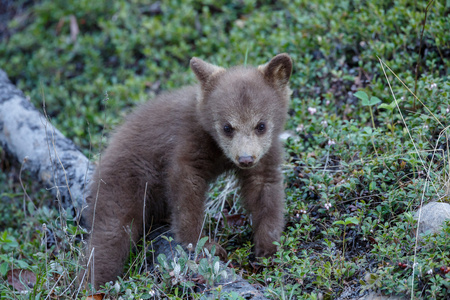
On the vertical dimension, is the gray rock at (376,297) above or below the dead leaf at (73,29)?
below

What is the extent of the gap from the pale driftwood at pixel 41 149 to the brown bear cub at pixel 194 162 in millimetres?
397

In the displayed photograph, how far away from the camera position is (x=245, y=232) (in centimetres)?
524

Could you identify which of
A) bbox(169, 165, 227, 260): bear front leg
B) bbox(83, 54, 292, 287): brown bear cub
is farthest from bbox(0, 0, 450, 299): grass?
bbox(169, 165, 227, 260): bear front leg

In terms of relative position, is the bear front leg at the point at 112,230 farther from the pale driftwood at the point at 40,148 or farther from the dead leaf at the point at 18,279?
the dead leaf at the point at 18,279

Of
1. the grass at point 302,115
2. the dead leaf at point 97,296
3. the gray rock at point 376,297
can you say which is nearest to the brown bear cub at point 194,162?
the dead leaf at point 97,296

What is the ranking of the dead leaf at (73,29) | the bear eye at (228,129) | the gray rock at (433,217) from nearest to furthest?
1. the gray rock at (433,217)
2. the bear eye at (228,129)
3. the dead leaf at (73,29)

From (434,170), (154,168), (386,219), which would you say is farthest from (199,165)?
(434,170)

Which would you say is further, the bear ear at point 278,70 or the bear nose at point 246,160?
the bear ear at point 278,70

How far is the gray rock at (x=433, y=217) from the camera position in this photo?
412 centimetres

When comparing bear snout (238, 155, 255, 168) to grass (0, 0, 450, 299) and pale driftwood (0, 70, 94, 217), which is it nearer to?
grass (0, 0, 450, 299)

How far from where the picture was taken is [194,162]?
5043mm

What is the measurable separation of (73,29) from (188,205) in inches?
235

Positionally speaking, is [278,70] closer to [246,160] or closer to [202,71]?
[202,71]

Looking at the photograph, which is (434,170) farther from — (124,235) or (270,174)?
(124,235)
